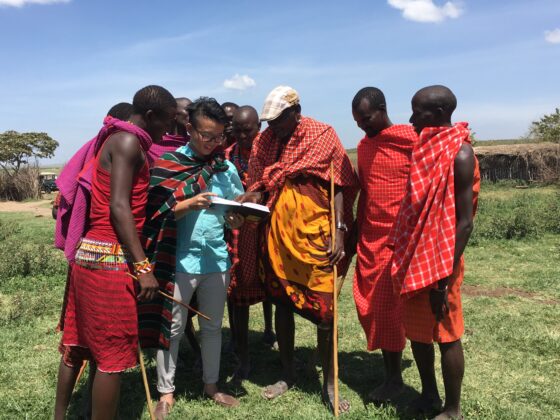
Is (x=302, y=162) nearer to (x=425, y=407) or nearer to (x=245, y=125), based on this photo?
(x=245, y=125)

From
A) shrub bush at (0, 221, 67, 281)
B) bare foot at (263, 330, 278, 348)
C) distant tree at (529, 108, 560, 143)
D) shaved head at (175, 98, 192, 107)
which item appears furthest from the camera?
distant tree at (529, 108, 560, 143)

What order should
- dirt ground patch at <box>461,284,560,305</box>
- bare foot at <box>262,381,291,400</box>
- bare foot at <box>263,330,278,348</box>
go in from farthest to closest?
dirt ground patch at <box>461,284,560,305</box>
bare foot at <box>263,330,278,348</box>
bare foot at <box>262,381,291,400</box>

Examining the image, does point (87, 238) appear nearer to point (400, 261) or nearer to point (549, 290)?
point (400, 261)

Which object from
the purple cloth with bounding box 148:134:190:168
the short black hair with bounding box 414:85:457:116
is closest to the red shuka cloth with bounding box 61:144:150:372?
the purple cloth with bounding box 148:134:190:168

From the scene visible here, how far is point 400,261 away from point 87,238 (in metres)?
1.75

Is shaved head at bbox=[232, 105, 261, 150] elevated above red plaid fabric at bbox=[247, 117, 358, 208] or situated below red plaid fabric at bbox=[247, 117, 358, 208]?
above

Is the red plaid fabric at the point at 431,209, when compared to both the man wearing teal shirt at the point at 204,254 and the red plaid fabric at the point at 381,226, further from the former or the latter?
the man wearing teal shirt at the point at 204,254

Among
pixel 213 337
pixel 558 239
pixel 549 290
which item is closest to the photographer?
pixel 213 337

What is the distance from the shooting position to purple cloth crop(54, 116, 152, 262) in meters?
2.57

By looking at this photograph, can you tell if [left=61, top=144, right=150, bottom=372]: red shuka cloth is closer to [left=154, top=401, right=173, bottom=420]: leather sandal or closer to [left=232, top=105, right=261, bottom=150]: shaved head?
[left=154, top=401, right=173, bottom=420]: leather sandal

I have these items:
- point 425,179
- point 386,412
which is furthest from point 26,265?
point 425,179

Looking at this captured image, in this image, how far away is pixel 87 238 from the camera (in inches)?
103

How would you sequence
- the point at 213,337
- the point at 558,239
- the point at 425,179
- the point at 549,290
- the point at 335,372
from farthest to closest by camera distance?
the point at 558,239 < the point at 549,290 < the point at 213,337 < the point at 335,372 < the point at 425,179

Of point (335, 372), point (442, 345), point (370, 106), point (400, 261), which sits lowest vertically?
point (335, 372)
